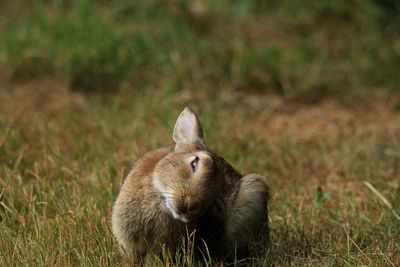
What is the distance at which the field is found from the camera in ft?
15.8

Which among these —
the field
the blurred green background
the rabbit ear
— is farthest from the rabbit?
the blurred green background

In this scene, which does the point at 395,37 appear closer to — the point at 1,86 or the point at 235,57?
the point at 235,57

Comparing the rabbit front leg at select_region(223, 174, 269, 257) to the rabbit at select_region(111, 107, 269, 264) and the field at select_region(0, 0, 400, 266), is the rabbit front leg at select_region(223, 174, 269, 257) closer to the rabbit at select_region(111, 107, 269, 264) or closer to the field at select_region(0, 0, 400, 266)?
the rabbit at select_region(111, 107, 269, 264)

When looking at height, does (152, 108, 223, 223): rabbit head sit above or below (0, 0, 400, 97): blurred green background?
above

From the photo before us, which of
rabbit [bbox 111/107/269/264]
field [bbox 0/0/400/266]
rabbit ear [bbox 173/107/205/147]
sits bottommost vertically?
field [bbox 0/0/400/266]

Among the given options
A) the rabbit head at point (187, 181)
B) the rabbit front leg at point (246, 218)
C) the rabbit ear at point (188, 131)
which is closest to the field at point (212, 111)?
the rabbit front leg at point (246, 218)

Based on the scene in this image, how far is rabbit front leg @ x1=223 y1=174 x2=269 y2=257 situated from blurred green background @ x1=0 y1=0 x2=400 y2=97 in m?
3.06

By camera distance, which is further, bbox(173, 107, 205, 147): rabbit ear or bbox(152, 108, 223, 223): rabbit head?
bbox(173, 107, 205, 147): rabbit ear

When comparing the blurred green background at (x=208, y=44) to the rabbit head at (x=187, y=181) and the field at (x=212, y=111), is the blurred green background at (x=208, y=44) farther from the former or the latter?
the rabbit head at (x=187, y=181)

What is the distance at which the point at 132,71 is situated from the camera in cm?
767

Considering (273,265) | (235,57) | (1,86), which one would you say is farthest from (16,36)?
(273,265)

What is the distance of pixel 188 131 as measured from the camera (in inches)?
Result: 179

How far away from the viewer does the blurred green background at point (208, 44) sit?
764cm

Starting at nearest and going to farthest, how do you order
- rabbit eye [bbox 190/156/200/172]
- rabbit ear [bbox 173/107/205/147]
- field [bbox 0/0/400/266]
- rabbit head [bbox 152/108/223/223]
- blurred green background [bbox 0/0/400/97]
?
rabbit head [bbox 152/108/223/223]
rabbit eye [bbox 190/156/200/172]
rabbit ear [bbox 173/107/205/147]
field [bbox 0/0/400/266]
blurred green background [bbox 0/0/400/97]
